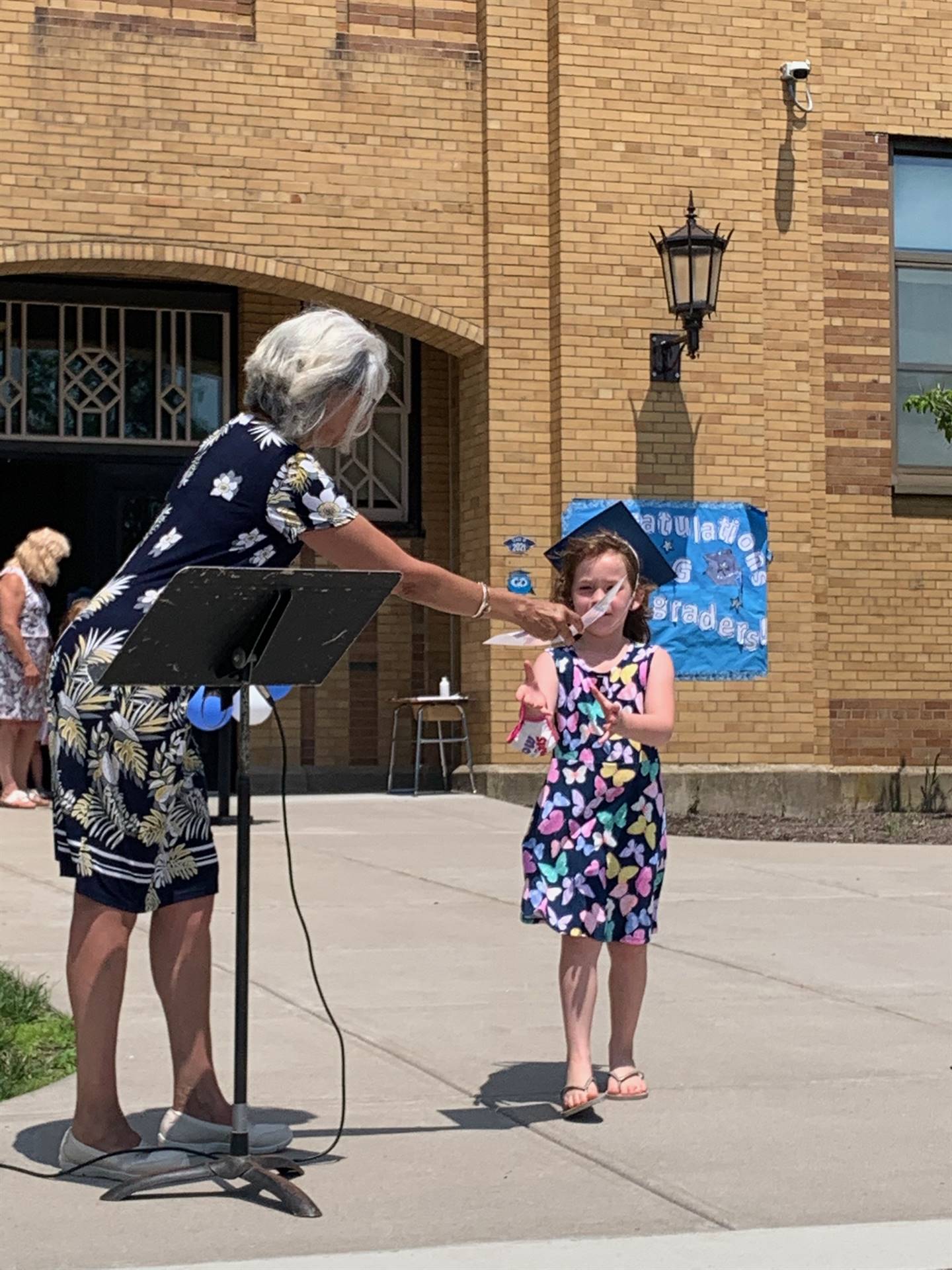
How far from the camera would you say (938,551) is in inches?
596

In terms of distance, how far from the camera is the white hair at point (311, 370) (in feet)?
15.9

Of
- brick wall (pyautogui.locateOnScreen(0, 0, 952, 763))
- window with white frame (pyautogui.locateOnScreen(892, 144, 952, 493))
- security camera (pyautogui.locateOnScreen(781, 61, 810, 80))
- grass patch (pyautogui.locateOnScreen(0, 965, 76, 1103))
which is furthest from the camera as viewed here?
window with white frame (pyautogui.locateOnScreen(892, 144, 952, 493))

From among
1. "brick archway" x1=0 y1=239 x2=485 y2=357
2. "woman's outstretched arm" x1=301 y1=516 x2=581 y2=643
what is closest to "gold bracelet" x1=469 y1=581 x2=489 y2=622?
"woman's outstretched arm" x1=301 y1=516 x2=581 y2=643

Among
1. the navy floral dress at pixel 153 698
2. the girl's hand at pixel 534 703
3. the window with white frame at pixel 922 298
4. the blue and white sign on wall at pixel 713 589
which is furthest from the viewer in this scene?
the window with white frame at pixel 922 298

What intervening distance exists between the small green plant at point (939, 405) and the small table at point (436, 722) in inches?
143

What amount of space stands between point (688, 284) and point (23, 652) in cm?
493

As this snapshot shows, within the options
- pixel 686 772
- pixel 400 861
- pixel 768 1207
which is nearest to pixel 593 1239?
pixel 768 1207

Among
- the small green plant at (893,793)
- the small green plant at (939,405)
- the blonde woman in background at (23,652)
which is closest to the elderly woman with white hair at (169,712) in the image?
the blonde woman in background at (23,652)

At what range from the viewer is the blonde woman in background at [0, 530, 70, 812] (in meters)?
12.6

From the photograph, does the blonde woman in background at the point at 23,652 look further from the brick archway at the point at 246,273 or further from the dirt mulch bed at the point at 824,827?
the dirt mulch bed at the point at 824,827

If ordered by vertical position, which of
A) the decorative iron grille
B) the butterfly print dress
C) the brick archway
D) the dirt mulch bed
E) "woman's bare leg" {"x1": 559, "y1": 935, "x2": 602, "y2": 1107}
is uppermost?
the brick archway

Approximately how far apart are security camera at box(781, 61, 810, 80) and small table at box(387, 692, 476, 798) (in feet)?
16.3

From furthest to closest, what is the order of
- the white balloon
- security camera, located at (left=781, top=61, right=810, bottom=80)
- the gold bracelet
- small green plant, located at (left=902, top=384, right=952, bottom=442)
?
security camera, located at (left=781, top=61, right=810, bottom=80)
small green plant, located at (left=902, top=384, right=952, bottom=442)
the gold bracelet
the white balloon

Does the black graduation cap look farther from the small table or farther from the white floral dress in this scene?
the small table
